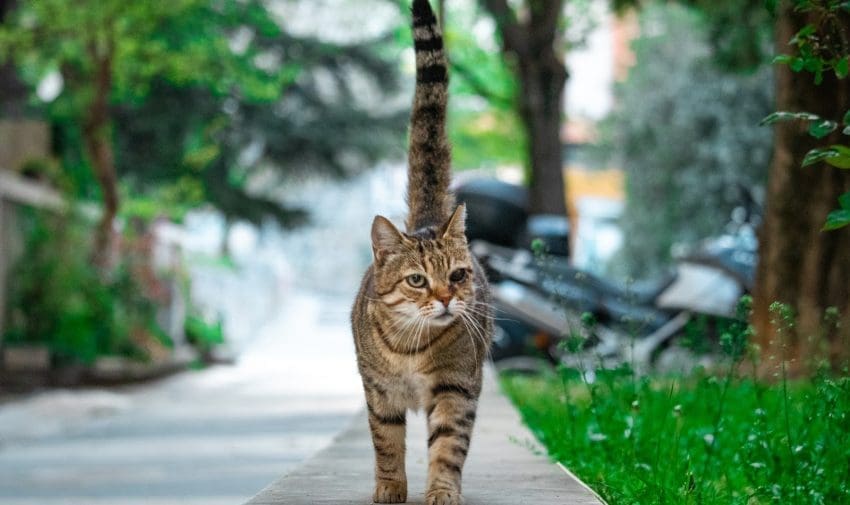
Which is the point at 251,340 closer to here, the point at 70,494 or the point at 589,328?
the point at 70,494

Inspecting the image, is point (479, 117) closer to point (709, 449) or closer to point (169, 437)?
point (169, 437)

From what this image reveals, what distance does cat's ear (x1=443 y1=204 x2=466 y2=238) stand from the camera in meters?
5.00

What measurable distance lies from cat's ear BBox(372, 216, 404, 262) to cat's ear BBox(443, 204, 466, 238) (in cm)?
19

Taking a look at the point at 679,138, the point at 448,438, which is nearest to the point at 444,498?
the point at 448,438

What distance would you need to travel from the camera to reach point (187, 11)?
61.1 feet

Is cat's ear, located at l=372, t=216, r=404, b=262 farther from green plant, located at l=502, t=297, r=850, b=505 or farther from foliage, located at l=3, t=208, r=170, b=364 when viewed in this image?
foliage, located at l=3, t=208, r=170, b=364

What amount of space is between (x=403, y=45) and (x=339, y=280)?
1984 cm

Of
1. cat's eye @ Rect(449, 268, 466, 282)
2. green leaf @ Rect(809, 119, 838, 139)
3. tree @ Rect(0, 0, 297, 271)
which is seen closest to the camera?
green leaf @ Rect(809, 119, 838, 139)

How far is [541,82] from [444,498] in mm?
16227

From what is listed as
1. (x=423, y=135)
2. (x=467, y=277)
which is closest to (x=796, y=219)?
(x=423, y=135)

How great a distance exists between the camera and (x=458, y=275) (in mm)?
4891

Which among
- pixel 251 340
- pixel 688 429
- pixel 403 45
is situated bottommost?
pixel 688 429

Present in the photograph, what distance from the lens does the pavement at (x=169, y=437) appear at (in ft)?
26.6

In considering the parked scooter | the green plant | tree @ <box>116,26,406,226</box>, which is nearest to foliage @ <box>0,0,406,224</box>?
tree @ <box>116,26,406,226</box>
